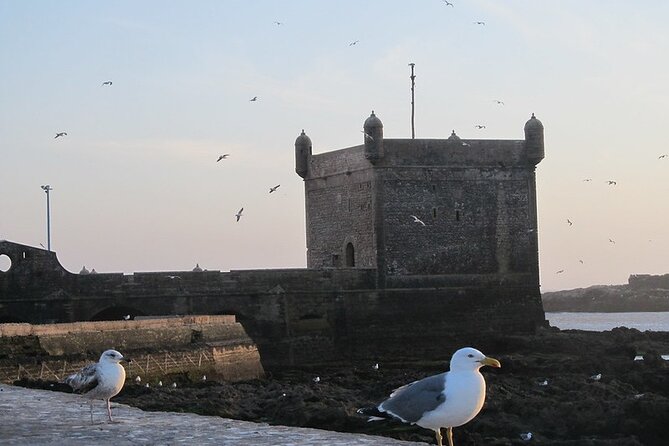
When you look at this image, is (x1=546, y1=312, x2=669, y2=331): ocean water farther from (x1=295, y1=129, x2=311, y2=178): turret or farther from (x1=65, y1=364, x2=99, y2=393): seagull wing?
(x1=65, y1=364, x2=99, y2=393): seagull wing

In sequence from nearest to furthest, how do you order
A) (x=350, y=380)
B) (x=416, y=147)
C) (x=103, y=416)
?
(x=103, y=416) < (x=350, y=380) < (x=416, y=147)

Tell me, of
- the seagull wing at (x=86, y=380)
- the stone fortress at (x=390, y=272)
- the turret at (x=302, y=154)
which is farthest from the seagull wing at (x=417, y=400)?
the turret at (x=302, y=154)

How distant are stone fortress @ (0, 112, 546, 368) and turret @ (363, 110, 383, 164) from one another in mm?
41

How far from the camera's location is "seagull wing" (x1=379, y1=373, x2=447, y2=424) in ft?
29.4

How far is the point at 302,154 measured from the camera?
128ft

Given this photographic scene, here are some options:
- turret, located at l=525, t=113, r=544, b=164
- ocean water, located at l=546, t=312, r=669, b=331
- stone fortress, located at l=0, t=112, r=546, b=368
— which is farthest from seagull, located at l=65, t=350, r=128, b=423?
ocean water, located at l=546, t=312, r=669, b=331

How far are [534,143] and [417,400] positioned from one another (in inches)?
1130

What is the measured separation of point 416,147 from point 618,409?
19.8 meters

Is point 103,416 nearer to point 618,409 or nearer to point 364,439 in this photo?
point 364,439

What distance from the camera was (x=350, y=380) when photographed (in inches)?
1035

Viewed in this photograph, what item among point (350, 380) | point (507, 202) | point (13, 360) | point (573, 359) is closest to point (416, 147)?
point (507, 202)

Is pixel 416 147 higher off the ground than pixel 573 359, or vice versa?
pixel 416 147

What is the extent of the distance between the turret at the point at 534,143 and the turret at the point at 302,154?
702 centimetres

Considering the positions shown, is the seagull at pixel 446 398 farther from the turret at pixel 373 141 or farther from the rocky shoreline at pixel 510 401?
the turret at pixel 373 141
